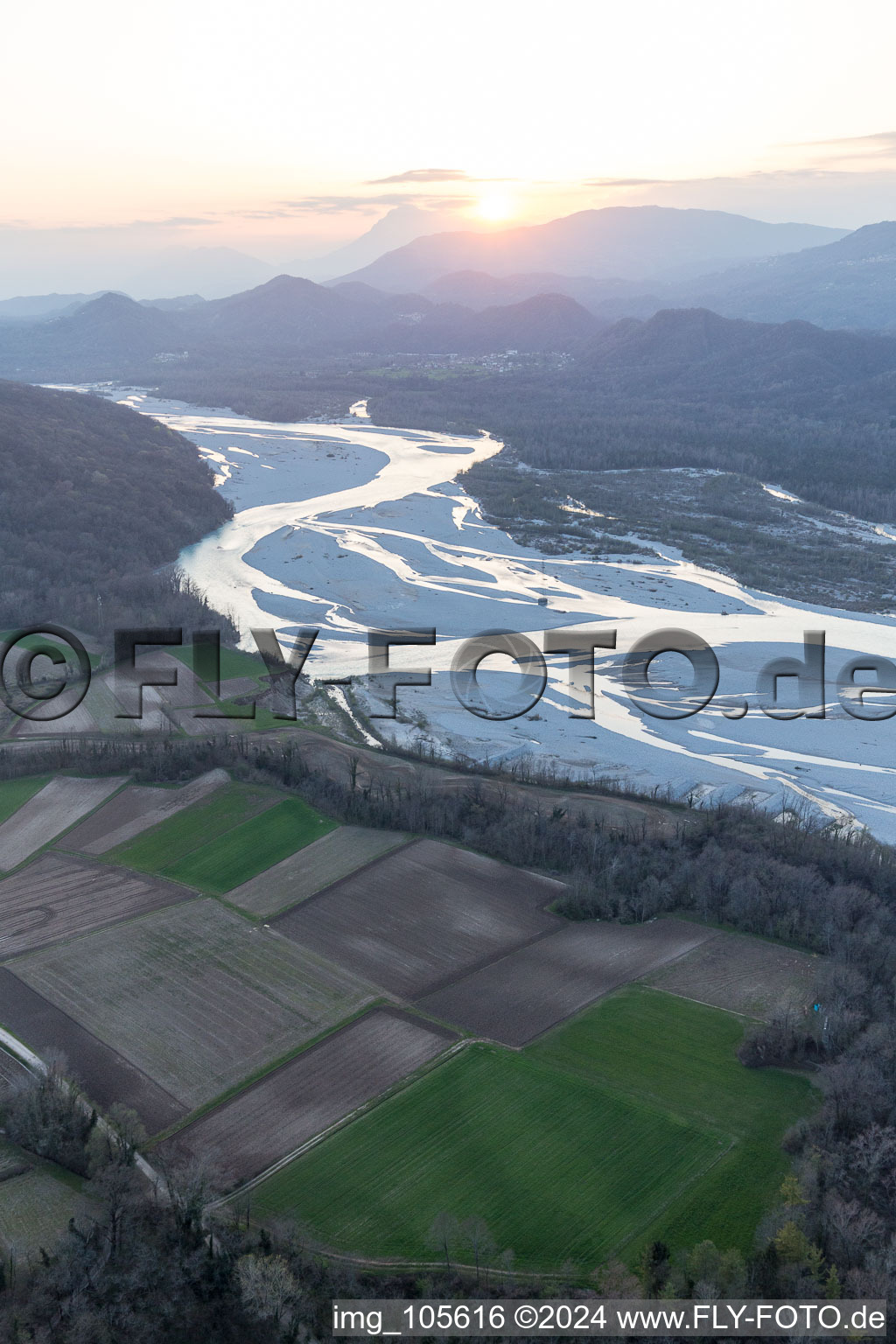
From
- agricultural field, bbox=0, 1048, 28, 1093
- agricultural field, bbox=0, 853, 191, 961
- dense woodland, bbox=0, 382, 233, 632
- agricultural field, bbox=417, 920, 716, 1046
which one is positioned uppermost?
dense woodland, bbox=0, 382, 233, 632

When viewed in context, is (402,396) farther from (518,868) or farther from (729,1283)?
(729,1283)

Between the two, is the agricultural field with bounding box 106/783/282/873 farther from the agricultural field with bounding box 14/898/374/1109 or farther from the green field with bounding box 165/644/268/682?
the green field with bounding box 165/644/268/682

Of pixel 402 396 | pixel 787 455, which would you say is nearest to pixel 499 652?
pixel 787 455

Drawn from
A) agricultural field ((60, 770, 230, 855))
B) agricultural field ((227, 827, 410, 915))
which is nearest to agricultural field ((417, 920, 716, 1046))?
agricultural field ((227, 827, 410, 915))

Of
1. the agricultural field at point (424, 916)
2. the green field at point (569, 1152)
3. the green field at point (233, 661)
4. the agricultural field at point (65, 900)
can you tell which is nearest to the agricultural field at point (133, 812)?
the agricultural field at point (65, 900)

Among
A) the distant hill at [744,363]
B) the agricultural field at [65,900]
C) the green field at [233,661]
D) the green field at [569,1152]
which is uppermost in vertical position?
the distant hill at [744,363]

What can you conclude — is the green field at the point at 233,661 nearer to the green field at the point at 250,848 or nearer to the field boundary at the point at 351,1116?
the green field at the point at 250,848
